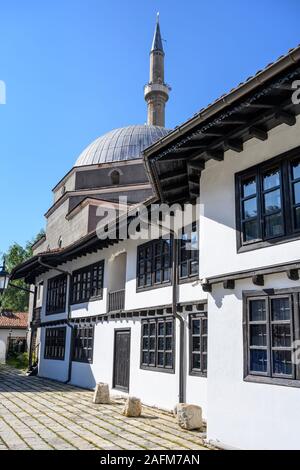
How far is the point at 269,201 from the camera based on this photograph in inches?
253

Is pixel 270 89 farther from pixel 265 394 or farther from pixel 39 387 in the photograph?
pixel 39 387

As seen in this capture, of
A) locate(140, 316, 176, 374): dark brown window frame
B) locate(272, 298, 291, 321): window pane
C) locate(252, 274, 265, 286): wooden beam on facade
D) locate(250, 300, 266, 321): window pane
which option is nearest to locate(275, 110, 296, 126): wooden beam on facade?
locate(252, 274, 265, 286): wooden beam on facade

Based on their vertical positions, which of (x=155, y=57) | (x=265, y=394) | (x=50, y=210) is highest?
(x=155, y=57)

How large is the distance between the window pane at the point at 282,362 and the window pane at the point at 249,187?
2.37m

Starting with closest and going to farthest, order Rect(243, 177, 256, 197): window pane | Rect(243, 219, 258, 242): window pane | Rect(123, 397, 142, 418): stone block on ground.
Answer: Rect(243, 219, 258, 242): window pane, Rect(243, 177, 256, 197): window pane, Rect(123, 397, 142, 418): stone block on ground

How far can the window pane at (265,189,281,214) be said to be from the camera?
6.28 m

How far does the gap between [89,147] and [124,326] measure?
17090 millimetres

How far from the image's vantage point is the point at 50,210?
26344mm

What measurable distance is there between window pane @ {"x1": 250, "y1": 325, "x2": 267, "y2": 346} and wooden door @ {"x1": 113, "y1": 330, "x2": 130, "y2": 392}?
7.06 metres

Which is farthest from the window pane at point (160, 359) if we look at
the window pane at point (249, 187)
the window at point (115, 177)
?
the window at point (115, 177)

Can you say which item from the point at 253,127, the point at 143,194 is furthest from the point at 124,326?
the point at 143,194

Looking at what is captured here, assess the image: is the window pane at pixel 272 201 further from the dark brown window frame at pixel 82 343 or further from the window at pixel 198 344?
the dark brown window frame at pixel 82 343

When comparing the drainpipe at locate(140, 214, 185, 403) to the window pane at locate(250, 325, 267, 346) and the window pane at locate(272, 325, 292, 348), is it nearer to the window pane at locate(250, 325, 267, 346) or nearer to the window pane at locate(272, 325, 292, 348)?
the window pane at locate(250, 325, 267, 346)

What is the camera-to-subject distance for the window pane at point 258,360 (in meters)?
6.11
